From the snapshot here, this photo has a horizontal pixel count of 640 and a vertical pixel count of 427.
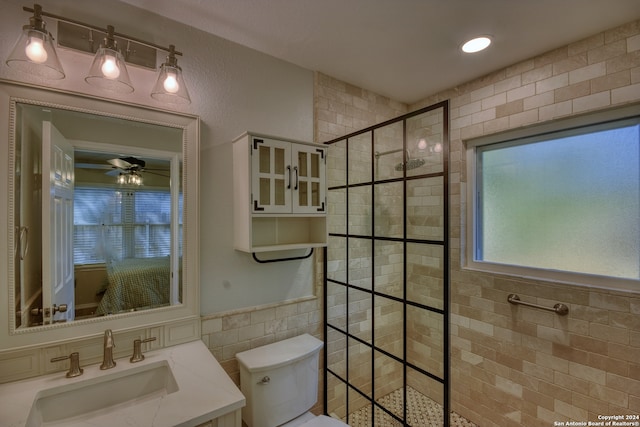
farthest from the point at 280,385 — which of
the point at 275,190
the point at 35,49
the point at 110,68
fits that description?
Answer: the point at 35,49

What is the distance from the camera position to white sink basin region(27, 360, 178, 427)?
1.02m

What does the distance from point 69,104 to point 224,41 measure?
2.70ft

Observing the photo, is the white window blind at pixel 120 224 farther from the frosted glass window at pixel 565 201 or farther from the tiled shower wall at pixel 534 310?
the frosted glass window at pixel 565 201

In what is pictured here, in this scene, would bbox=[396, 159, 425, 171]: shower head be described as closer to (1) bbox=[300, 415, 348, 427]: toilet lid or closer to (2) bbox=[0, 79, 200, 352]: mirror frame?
(2) bbox=[0, 79, 200, 352]: mirror frame

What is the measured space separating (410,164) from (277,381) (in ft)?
4.37

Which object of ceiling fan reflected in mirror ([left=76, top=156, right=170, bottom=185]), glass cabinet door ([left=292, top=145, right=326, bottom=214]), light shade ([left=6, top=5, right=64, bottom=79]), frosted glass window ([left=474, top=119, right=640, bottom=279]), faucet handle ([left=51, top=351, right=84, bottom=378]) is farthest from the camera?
glass cabinet door ([left=292, top=145, right=326, bottom=214])

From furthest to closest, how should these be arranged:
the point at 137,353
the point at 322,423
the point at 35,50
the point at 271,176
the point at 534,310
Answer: the point at 534,310
the point at 271,176
the point at 322,423
the point at 137,353
the point at 35,50

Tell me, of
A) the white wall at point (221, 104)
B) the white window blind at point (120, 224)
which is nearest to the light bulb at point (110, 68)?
the white wall at point (221, 104)

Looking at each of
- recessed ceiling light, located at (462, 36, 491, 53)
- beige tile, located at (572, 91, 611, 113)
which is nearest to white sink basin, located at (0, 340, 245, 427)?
recessed ceiling light, located at (462, 36, 491, 53)

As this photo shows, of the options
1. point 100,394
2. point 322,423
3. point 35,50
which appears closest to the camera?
point 35,50

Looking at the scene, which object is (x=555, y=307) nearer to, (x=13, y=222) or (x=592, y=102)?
(x=592, y=102)

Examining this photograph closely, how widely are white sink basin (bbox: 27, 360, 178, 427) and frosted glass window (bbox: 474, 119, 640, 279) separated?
2136mm

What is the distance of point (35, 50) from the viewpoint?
101 cm

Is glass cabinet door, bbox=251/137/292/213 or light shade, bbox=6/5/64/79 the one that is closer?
light shade, bbox=6/5/64/79
